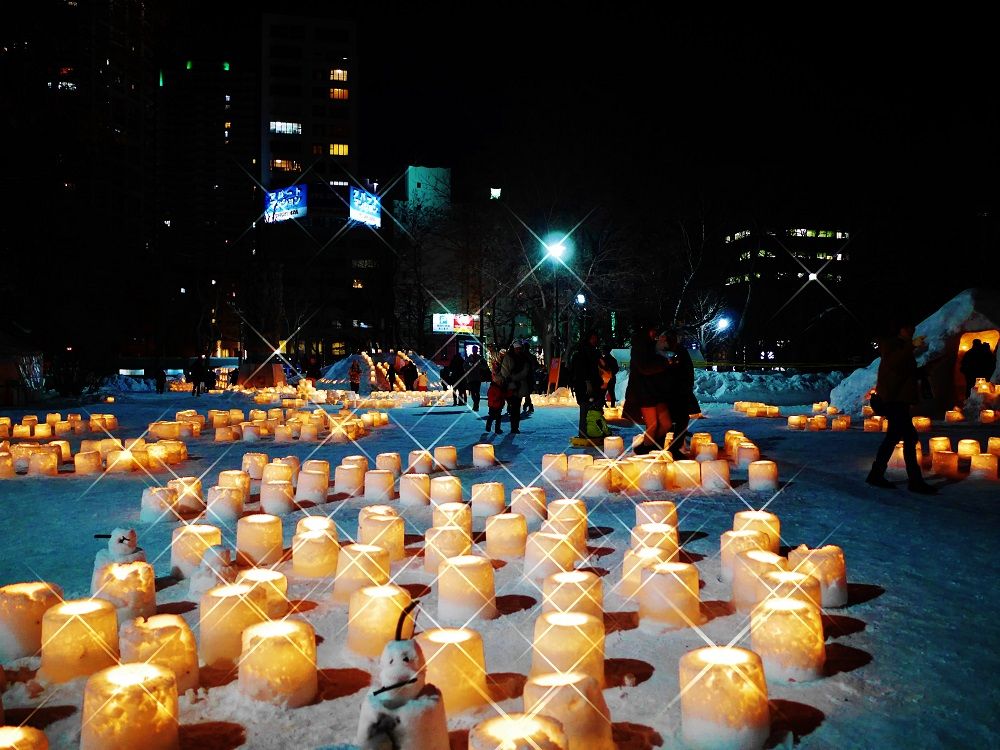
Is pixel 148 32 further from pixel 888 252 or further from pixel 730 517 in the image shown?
pixel 730 517

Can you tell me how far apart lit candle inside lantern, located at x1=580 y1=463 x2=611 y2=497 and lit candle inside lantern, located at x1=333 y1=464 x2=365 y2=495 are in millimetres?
2142

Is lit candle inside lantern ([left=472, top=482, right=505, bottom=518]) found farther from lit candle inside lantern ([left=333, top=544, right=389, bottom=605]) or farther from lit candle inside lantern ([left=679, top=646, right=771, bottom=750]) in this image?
lit candle inside lantern ([left=679, top=646, right=771, bottom=750])

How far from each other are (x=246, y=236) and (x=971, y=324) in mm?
71555

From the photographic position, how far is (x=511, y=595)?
451 cm

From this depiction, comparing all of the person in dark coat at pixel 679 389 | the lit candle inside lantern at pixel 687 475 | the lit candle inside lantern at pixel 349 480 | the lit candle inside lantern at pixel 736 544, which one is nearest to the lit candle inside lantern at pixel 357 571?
the lit candle inside lantern at pixel 736 544

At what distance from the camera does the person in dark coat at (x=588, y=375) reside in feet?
37.6

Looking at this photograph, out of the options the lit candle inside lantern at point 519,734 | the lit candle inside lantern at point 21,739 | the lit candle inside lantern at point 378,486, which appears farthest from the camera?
the lit candle inside lantern at point 378,486

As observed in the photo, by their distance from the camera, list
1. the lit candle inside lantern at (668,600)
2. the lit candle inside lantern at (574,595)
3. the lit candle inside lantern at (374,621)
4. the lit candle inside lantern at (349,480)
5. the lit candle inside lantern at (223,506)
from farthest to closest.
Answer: the lit candle inside lantern at (349,480)
the lit candle inside lantern at (223,506)
the lit candle inside lantern at (668,600)
the lit candle inside lantern at (574,595)
the lit candle inside lantern at (374,621)

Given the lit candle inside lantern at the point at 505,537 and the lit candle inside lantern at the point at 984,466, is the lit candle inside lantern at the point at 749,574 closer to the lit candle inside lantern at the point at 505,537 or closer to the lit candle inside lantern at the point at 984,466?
the lit candle inside lantern at the point at 505,537

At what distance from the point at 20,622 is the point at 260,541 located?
5.37 ft

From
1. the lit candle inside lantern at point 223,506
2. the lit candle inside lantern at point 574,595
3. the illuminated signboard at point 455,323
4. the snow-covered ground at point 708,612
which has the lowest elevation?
the snow-covered ground at point 708,612

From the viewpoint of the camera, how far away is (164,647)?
3203 millimetres

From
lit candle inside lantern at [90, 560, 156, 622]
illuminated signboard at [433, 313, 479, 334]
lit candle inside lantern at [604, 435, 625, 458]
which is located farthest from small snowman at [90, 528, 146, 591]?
illuminated signboard at [433, 313, 479, 334]

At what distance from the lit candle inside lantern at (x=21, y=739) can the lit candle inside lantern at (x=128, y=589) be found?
5.23 feet
